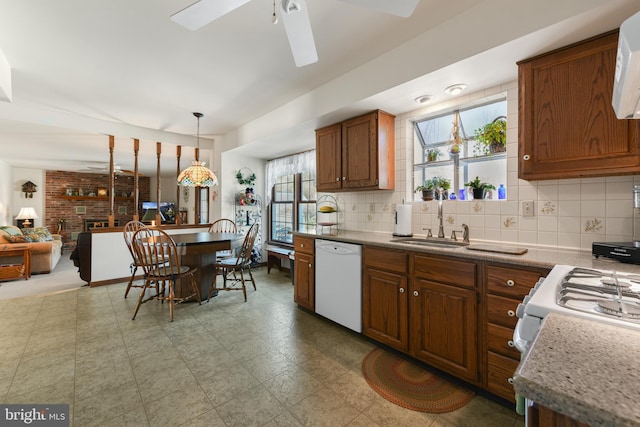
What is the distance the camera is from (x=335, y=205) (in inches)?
141

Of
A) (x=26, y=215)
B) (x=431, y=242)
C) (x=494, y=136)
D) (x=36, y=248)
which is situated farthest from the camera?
(x=26, y=215)

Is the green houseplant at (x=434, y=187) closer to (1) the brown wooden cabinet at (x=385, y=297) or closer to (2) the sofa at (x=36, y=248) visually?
(1) the brown wooden cabinet at (x=385, y=297)

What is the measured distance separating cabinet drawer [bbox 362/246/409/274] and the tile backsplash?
626mm

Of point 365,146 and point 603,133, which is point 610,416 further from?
point 365,146

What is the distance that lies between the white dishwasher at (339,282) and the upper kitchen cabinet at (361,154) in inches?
27.4

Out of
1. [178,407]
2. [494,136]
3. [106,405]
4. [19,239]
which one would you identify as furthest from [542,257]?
[19,239]

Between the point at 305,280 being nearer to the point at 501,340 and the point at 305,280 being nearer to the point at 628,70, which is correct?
the point at 501,340

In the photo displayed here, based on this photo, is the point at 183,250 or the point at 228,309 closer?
the point at 183,250

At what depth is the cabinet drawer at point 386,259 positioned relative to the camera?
209 cm

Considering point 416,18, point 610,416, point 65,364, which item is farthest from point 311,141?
point 610,416

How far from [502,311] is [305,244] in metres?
1.86

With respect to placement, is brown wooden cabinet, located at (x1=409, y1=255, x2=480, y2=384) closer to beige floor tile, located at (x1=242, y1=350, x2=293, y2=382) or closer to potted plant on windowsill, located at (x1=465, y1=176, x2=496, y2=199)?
potted plant on windowsill, located at (x1=465, y1=176, x2=496, y2=199)

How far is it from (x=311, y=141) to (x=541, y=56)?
2.77 meters

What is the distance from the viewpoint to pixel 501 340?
163 cm
